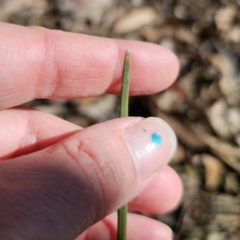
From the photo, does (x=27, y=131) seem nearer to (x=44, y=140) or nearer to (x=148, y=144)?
(x=44, y=140)

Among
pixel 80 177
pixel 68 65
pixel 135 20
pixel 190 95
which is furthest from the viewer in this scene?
pixel 135 20

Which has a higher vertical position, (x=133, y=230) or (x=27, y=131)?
(x=27, y=131)

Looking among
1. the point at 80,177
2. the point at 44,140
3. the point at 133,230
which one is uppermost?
the point at 80,177

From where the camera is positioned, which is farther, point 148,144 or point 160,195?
point 160,195

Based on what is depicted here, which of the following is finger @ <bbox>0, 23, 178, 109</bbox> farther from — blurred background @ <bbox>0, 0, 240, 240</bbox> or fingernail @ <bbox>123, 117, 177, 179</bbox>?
fingernail @ <bbox>123, 117, 177, 179</bbox>

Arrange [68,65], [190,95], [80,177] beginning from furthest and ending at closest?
1. [190,95]
2. [68,65]
3. [80,177]

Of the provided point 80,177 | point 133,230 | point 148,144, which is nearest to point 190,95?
point 133,230

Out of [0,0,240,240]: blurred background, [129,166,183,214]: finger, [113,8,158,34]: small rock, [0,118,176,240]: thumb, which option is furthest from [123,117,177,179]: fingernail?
[113,8,158,34]: small rock
